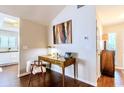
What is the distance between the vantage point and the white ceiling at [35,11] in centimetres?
294

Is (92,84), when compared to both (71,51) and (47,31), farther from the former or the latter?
(47,31)

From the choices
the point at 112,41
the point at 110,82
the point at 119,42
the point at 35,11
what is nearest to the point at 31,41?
the point at 35,11

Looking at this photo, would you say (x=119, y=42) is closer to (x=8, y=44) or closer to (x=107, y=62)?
(x=107, y=62)

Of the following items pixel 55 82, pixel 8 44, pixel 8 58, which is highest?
pixel 8 44

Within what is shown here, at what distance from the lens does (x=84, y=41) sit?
2.86 meters

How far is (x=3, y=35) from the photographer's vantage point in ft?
17.3

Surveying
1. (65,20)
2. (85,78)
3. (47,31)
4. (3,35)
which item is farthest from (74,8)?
(3,35)

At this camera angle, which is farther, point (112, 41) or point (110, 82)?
point (112, 41)

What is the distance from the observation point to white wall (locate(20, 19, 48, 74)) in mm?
3492

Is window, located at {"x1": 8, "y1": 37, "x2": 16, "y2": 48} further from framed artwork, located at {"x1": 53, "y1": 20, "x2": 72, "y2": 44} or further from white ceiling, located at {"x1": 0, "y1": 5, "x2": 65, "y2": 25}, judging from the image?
framed artwork, located at {"x1": 53, "y1": 20, "x2": 72, "y2": 44}

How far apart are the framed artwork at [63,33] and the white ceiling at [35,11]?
1.56ft

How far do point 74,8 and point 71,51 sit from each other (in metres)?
1.34

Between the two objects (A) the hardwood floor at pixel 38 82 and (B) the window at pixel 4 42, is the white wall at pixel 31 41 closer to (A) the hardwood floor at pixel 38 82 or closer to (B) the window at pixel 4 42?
(A) the hardwood floor at pixel 38 82

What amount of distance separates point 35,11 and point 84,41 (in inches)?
74.0
